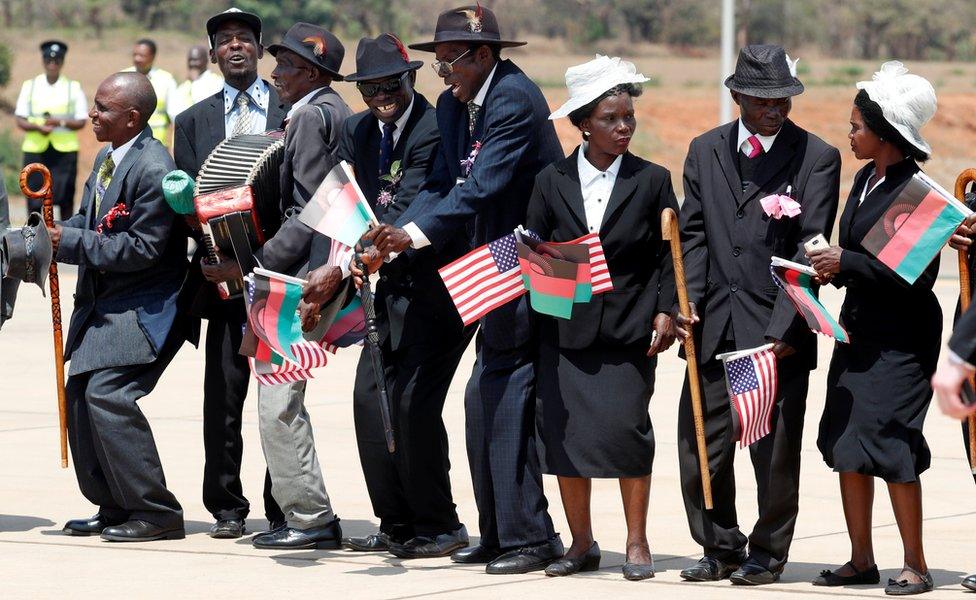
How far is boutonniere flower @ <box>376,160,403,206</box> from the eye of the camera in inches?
295

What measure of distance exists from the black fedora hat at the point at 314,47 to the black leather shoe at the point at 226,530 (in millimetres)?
1963

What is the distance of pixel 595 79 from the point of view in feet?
22.6

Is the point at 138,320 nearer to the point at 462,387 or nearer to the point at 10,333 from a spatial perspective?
the point at 462,387

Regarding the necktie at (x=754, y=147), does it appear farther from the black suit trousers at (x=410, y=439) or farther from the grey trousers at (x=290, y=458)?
the grey trousers at (x=290, y=458)

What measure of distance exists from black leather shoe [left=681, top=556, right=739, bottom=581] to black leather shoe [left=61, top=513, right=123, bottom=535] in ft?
8.45

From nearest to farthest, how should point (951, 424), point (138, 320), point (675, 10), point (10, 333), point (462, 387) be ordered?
point (138, 320) < point (951, 424) < point (462, 387) < point (10, 333) < point (675, 10)

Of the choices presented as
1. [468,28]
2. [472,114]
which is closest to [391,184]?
[472,114]

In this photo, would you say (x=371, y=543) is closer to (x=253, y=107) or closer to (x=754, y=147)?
(x=253, y=107)

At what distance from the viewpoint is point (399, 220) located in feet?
23.9

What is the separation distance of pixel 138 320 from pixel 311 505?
1.09 metres

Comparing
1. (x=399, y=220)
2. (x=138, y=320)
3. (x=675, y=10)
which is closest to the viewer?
(x=399, y=220)

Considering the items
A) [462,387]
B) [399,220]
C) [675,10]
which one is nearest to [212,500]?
[399,220]

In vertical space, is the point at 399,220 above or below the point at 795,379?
above

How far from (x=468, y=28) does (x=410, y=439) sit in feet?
5.53
